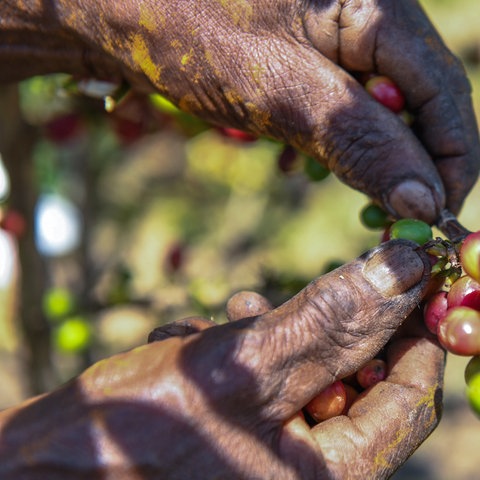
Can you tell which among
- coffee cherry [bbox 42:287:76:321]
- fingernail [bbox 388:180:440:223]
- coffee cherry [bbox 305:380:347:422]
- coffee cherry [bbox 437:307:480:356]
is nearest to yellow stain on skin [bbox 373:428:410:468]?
coffee cherry [bbox 305:380:347:422]

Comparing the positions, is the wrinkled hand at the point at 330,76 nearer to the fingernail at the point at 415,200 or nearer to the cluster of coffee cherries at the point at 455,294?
the fingernail at the point at 415,200

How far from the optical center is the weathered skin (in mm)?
2297

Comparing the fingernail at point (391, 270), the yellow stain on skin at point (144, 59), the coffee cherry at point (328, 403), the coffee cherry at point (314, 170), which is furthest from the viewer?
the coffee cherry at point (314, 170)

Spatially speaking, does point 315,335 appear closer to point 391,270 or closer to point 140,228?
point 391,270

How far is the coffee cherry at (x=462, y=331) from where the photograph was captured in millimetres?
1726

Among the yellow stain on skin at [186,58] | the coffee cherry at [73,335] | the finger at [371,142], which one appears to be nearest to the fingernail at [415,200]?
the finger at [371,142]

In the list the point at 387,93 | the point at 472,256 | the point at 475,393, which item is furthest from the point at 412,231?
the point at 387,93

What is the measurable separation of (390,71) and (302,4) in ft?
1.20

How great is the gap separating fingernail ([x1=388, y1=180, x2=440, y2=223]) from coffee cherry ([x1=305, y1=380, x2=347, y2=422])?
0.64 meters

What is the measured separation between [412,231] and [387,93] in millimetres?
587

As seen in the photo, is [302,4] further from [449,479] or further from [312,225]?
[312,225]

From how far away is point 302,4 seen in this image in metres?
2.37

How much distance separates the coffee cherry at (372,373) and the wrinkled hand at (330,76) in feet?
1.65

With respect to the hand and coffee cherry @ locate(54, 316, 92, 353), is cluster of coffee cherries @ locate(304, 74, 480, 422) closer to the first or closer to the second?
the hand
